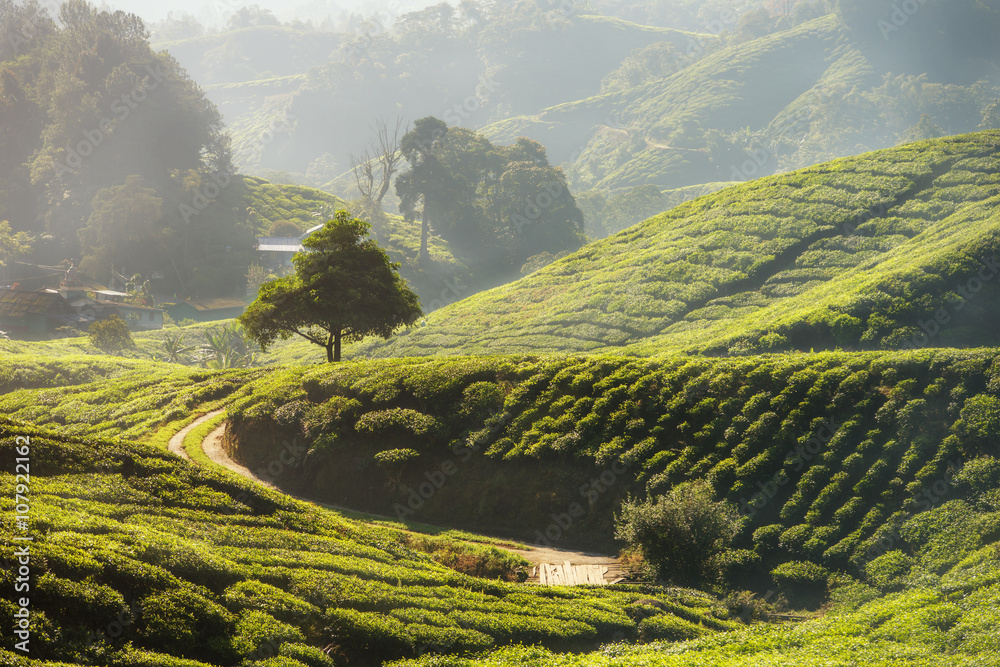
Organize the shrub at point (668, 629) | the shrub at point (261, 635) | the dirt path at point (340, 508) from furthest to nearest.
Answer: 1. the dirt path at point (340, 508)
2. the shrub at point (668, 629)
3. the shrub at point (261, 635)

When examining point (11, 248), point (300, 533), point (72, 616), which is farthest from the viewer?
point (11, 248)

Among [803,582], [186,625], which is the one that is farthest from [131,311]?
[803,582]

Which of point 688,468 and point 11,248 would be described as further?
point 11,248

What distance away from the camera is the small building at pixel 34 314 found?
195 ft

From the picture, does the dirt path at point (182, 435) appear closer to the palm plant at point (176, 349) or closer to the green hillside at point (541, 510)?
the green hillside at point (541, 510)

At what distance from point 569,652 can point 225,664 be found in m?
6.33

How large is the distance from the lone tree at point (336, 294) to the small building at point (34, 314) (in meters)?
43.8

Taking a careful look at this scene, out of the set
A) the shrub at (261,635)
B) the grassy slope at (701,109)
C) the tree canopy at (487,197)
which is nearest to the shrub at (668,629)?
the shrub at (261,635)

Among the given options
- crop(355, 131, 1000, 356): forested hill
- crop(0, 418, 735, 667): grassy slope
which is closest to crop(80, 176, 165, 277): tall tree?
crop(355, 131, 1000, 356): forested hill

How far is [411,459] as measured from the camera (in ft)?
70.9

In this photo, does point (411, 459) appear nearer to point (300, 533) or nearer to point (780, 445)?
point (300, 533)

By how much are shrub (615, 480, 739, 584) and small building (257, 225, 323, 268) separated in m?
82.0

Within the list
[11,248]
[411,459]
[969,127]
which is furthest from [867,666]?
[969,127]

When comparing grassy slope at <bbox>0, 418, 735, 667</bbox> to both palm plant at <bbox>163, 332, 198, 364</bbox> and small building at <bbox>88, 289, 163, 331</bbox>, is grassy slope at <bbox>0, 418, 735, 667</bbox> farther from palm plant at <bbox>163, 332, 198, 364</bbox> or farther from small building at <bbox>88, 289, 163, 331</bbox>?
small building at <bbox>88, 289, 163, 331</bbox>
